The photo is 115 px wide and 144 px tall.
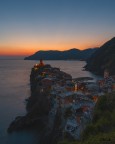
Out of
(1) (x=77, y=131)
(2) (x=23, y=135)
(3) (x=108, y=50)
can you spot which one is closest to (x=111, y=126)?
(1) (x=77, y=131)

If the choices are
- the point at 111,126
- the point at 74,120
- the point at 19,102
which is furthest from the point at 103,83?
the point at 111,126

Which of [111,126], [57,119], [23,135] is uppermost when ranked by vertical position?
[111,126]

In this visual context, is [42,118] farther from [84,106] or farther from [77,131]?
[77,131]

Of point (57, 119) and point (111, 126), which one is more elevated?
point (111, 126)

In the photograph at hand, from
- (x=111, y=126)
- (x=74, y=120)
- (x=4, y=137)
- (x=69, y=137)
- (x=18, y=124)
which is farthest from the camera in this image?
(x=18, y=124)

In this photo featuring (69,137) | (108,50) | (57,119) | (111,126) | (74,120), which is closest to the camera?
(111,126)

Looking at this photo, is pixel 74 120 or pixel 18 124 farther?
pixel 18 124

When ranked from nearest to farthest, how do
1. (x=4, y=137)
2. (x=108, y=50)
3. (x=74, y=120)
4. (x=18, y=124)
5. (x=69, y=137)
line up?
(x=69, y=137), (x=74, y=120), (x=4, y=137), (x=18, y=124), (x=108, y=50)

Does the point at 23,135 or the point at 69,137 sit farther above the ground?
the point at 69,137

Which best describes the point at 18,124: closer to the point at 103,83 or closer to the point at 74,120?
the point at 74,120
